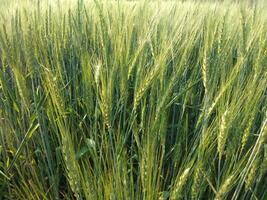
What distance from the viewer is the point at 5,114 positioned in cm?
97

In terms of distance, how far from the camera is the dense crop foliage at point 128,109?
0.66 metres

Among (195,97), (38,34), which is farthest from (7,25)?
(195,97)

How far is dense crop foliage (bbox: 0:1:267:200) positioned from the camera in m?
0.66

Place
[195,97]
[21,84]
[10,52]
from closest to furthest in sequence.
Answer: [21,84]
[10,52]
[195,97]

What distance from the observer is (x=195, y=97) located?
1030 mm

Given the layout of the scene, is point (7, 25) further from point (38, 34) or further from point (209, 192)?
point (209, 192)

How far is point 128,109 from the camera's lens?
0.97m

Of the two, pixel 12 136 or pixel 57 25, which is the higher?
pixel 57 25

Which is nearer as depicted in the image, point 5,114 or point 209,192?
point 209,192

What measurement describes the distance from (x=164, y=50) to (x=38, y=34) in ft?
1.38

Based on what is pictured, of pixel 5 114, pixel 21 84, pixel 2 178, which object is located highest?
pixel 21 84

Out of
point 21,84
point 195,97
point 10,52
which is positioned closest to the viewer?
point 21,84

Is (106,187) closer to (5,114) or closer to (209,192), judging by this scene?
(209,192)

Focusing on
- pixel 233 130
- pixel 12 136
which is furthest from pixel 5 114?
pixel 233 130
